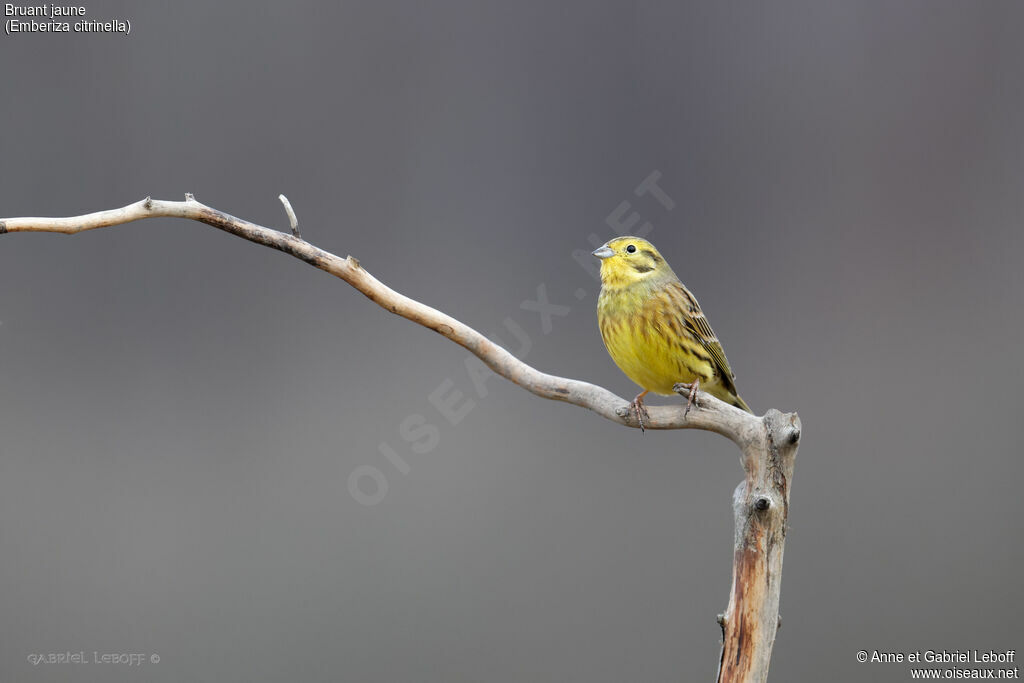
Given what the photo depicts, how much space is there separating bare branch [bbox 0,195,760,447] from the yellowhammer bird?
0.22ft

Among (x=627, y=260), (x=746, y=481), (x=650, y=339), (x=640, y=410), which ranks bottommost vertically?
(x=746, y=481)

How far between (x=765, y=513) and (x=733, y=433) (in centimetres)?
17

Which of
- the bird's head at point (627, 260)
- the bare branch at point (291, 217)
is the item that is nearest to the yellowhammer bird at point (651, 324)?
the bird's head at point (627, 260)

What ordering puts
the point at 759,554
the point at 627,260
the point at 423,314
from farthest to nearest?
1. the point at 627,260
2. the point at 423,314
3. the point at 759,554

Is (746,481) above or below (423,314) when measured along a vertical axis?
below

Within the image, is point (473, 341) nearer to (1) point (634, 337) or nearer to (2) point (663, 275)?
(1) point (634, 337)

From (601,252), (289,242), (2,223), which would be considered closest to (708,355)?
(601,252)

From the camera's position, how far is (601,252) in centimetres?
180

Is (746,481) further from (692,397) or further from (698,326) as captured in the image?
(698,326)

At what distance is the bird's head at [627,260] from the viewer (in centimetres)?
179

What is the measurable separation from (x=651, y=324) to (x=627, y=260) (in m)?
0.15

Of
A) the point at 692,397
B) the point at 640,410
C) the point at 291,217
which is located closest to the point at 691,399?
the point at 692,397

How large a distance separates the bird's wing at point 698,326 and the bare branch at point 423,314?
0.16m

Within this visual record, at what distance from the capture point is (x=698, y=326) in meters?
1.81
